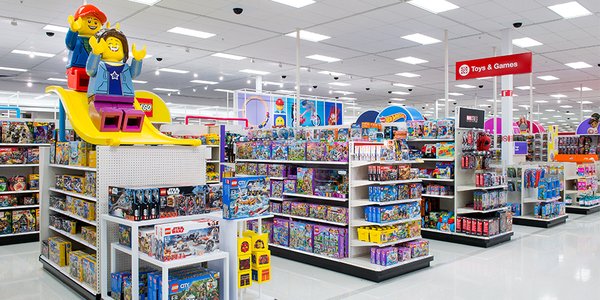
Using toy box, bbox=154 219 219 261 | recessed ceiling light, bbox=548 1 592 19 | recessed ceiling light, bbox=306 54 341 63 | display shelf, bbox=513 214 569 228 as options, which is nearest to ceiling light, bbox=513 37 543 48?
recessed ceiling light, bbox=548 1 592 19

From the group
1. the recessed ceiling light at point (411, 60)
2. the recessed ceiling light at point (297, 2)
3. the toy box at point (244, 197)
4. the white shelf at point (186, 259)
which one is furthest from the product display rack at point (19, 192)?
the recessed ceiling light at point (411, 60)

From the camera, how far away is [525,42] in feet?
34.6

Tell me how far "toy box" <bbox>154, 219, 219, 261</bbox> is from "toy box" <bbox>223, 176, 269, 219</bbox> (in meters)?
0.20

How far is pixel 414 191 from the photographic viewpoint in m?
6.30

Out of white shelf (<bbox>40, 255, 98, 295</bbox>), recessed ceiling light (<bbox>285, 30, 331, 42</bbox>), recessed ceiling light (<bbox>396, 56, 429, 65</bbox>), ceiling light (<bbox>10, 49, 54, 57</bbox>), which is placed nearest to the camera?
white shelf (<bbox>40, 255, 98, 295</bbox>)

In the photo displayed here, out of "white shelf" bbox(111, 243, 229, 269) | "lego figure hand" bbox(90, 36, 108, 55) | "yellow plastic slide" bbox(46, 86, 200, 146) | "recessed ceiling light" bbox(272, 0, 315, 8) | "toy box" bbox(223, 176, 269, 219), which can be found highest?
"recessed ceiling light" bbox(272, 0, 315, 8)

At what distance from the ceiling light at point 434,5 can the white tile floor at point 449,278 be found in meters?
4.10

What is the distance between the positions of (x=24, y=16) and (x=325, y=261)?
7055 millimetres

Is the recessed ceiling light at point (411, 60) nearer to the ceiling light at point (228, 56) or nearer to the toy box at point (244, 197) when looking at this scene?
the ceiling light at point (228, 56)

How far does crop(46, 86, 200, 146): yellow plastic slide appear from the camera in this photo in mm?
4512

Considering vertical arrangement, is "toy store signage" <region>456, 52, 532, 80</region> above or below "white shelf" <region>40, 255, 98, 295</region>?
above

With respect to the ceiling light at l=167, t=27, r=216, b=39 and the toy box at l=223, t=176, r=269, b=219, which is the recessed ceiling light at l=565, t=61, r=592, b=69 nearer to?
the ceiling light at l=167, t=27, r=216, b=39

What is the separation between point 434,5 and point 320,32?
2.65 metres

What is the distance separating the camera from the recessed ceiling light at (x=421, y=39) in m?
10.1
